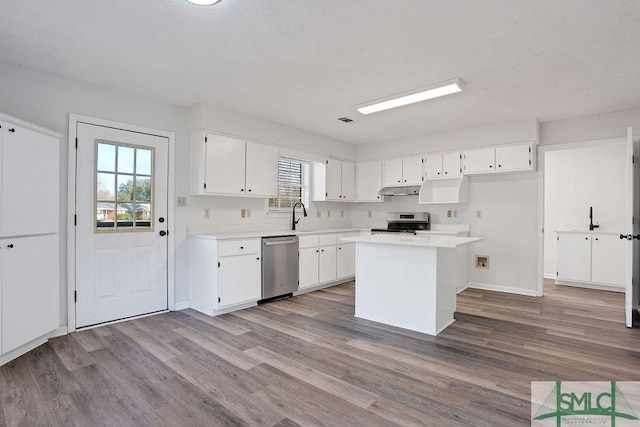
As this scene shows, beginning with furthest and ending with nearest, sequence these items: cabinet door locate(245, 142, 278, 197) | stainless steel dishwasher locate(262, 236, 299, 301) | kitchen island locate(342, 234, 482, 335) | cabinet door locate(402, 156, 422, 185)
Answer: cabinet door locate(402, 156, 422, 185) < cabinet door locate(245, 142, 278, 197) < stainless steel dishwasher locate(262, 236, 299, 301) < kitchen island locate(342, 234, 482, 335)

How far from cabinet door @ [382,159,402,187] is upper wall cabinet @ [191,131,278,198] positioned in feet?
6.73

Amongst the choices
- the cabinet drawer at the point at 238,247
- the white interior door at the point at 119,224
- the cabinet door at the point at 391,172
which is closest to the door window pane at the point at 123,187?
the white interior door at the point at 119,224

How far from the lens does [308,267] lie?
485 centimetres

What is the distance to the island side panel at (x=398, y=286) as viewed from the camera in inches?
127

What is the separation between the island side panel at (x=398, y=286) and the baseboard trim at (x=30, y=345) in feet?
9.38

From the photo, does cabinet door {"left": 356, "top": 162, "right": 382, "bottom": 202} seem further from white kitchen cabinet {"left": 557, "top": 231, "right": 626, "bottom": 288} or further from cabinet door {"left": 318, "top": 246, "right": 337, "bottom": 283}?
white kitchen cabinet {"left": 557, "top": 231, "right": 626, "bottom": 288}

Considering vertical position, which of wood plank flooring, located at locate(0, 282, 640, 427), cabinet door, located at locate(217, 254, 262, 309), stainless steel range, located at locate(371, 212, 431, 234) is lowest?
wood plank flooring, located at locate(0, 282, 640, 427)

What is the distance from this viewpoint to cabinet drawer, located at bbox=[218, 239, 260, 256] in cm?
381

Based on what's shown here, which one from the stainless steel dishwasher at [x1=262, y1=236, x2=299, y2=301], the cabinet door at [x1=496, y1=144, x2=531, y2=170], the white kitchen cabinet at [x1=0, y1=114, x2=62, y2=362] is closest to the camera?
the white kitchen cabinet at [x1=0, y1=114, x2=62, y2=362]

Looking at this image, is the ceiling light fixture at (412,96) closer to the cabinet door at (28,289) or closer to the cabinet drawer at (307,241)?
the cabinet drawer at (307,241)

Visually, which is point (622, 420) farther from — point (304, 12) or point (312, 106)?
point (312, 106)

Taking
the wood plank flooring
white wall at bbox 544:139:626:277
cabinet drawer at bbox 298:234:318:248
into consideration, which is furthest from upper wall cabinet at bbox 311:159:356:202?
white wall at bbox 544:139:626:277

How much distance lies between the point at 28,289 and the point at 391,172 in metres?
4.88

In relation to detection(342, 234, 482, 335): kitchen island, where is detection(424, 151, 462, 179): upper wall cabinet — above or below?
above
